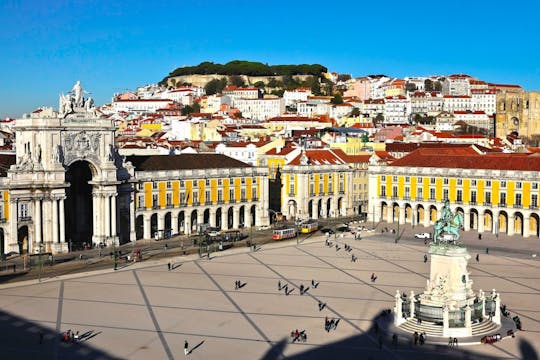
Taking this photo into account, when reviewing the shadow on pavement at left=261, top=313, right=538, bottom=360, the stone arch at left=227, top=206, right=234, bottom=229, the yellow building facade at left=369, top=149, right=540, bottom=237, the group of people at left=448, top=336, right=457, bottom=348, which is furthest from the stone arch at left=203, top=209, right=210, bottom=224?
the group of people at left=448, top=336, right=457, bottom=348

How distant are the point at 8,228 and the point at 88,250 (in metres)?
6.55

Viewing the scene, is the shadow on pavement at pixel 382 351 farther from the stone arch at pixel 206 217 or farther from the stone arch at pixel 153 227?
the stone arch at pixel 206 217

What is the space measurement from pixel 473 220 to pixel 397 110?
11961 centimetres

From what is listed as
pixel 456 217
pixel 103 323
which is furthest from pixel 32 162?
pixel 456 217

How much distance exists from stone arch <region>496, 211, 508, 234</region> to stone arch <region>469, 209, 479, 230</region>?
89.4 inches

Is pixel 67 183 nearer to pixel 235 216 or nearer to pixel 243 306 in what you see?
pixel 235 216

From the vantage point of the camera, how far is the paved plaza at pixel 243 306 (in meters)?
35.8

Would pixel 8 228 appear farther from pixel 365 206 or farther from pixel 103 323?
pixel 365 206

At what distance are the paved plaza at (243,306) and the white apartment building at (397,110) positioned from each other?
132482mm

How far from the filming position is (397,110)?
641 feet

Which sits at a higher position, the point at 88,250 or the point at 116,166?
the point at 116,166

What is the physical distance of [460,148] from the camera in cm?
9681

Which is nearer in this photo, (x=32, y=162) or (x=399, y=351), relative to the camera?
(x=399, y=351)

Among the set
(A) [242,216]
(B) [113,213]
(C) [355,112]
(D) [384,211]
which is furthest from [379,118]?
(B) [113,213]
